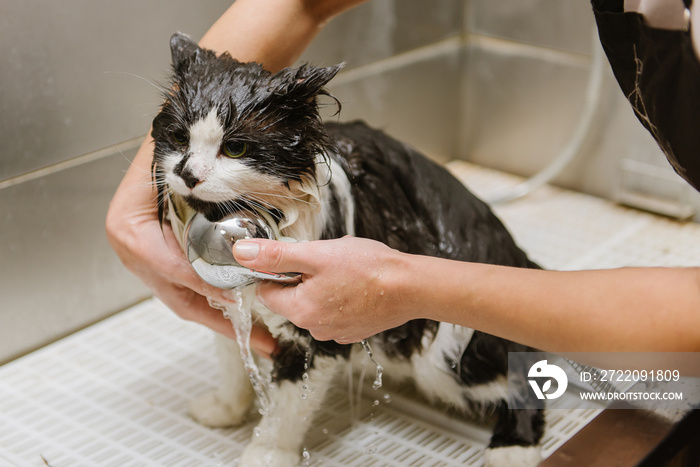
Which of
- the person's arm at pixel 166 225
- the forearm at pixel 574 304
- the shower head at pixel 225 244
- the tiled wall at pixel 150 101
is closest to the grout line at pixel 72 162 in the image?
the tiled wall at pixel 150 101

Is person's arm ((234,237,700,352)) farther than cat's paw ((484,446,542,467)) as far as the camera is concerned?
No

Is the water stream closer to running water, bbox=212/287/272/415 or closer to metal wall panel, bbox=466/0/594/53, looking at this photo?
running water, bbox=212/287/272/415

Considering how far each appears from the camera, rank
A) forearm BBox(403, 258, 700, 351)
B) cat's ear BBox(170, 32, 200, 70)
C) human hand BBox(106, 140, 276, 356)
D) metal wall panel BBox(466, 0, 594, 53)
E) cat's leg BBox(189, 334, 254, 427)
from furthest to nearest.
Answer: metal wall panel BBox(466, 0, 594, 53) → cat's leg BBox(189, 334, 254, 427) → human hand BBox(106, 140, 276, 356) → cat's ear BBox(170, 32, 200, 70) → forearm BBox(403, 258, 700, 351)

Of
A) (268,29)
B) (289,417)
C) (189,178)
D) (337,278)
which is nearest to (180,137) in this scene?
(189,178)

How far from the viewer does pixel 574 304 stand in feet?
2.93

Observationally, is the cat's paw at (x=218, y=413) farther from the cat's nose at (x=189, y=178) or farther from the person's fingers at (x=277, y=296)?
the cat's nose at (x=189, y=178)

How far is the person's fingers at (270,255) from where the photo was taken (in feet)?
3.23

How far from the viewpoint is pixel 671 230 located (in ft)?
6.75

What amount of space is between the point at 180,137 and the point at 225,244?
0.16 metres

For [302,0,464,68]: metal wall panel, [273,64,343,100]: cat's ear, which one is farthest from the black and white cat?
[302,0,464,68]: metal wall panel

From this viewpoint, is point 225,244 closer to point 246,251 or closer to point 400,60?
point 246,251

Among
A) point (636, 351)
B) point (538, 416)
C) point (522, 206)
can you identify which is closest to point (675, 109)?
point (636, 351)

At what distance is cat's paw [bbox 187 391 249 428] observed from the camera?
141 centimetres

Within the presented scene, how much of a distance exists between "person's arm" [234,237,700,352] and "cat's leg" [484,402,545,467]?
370 millimetres
